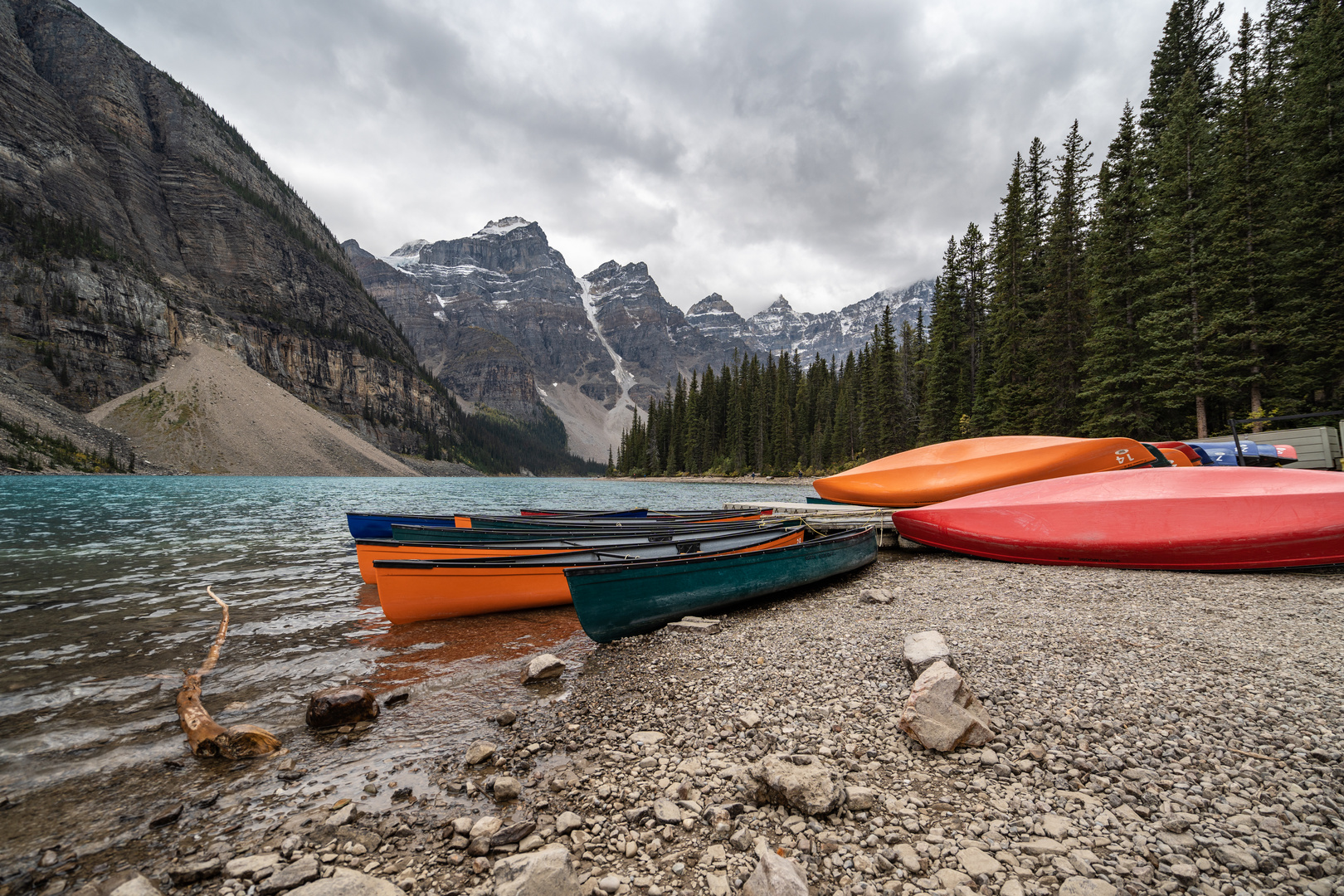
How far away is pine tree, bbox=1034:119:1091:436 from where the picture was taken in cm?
2833

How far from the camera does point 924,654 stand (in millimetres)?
4996

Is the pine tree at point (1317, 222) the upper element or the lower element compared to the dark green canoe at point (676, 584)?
upper

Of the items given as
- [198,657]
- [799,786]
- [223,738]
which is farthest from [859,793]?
[198,657]

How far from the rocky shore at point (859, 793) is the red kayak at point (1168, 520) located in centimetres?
415

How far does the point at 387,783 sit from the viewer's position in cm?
419

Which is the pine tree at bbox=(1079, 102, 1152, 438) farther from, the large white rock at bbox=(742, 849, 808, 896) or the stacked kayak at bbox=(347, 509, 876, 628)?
the large white rock at bbox=(742, 849, 808, 896)

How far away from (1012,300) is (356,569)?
4014cm

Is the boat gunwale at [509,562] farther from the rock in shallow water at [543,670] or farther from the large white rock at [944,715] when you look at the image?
the large white rock at [944,715]

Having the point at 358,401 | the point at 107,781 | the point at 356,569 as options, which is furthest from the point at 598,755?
the point at 358,401

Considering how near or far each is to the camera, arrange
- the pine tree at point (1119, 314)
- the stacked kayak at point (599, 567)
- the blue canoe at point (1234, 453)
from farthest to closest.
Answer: the pine tree at point (1119, 314) < the blue canoe at point (1234, 453) < the stacked kayak at point (599, 567)

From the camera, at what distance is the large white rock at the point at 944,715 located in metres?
3.82

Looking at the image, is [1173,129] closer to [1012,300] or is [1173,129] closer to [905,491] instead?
[1012,300]

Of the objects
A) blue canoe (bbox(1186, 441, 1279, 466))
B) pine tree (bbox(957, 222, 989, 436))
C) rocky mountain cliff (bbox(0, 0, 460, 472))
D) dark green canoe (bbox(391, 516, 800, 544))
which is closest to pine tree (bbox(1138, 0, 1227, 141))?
pine tree (bbox(957, 222, 989, 436))

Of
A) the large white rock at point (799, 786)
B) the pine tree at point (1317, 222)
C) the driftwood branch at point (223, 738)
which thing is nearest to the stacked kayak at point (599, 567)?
the driftwood branch at point (223, 738)
